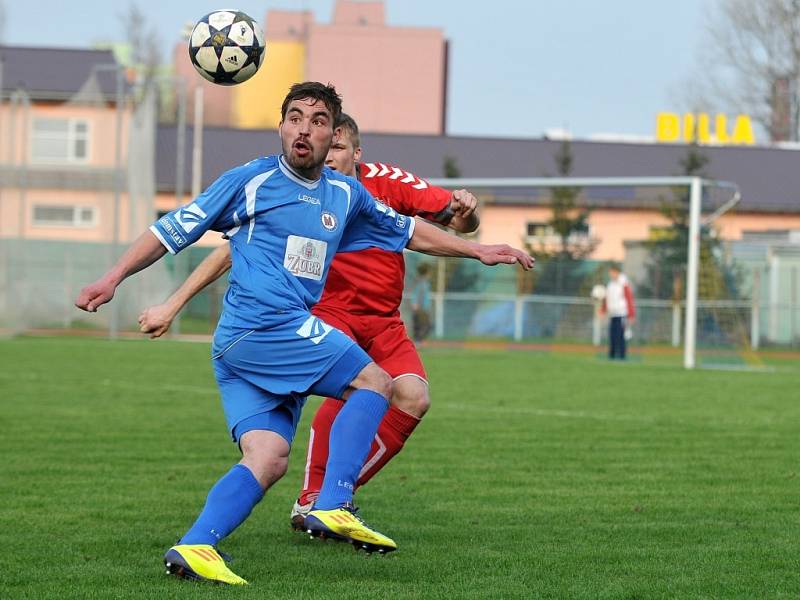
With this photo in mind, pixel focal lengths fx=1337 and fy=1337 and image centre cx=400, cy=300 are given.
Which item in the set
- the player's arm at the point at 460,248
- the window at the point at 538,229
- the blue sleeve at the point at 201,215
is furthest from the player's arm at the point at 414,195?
the window at the point at 538,229

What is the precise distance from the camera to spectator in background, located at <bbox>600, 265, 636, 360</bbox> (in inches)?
977

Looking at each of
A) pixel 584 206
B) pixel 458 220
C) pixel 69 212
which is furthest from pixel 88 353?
pixel 458 220

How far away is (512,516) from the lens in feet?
23.4

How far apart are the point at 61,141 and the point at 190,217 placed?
29541 mm

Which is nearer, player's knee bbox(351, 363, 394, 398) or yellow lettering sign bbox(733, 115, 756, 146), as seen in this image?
player's knee bbox(351, 363, 394, 398)

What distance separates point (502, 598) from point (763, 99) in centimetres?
4598

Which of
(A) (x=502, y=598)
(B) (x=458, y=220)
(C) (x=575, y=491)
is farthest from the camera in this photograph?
(C) (x=575, y=491)

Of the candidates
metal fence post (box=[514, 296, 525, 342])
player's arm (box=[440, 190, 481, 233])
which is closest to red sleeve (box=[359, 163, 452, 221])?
player's arm (box=[440, 190, 481, 233])

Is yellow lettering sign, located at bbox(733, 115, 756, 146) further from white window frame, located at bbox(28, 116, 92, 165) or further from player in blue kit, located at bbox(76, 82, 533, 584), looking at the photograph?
player in blue kit, located at bbox(76, 82, 533, 584)

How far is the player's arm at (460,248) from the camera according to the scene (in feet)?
18.9

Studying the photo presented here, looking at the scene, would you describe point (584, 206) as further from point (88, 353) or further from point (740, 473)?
point (740, 473)

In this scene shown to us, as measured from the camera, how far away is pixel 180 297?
541 centimetres

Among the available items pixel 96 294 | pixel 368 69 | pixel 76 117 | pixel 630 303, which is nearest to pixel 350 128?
pixel 96 294

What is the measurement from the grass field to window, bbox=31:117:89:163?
16.4 meters
